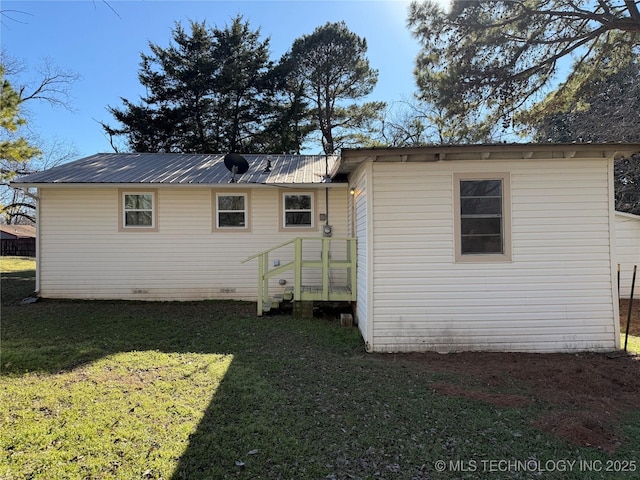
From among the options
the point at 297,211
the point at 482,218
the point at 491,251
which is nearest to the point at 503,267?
the point at 491,251

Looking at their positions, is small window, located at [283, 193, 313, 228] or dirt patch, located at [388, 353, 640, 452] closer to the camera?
dirt patch, located at [388, 353, 640, 452]

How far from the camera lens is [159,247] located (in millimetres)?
8812

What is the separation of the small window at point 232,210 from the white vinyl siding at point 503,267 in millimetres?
4542

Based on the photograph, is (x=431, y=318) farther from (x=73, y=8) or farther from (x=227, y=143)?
(x=227, y=143)

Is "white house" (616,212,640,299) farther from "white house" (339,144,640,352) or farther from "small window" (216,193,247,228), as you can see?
"small window" (216,193,247,228)

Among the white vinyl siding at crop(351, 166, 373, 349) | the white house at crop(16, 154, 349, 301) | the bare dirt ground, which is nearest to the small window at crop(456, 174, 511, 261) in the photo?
the white vinyl siding at crop(351, 166, 373, 349)

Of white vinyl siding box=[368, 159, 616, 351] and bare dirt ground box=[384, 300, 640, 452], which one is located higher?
white vinyl siding box=[368, 159, 616, 351]

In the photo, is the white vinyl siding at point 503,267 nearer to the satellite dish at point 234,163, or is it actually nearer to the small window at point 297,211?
the small window at point 297,211

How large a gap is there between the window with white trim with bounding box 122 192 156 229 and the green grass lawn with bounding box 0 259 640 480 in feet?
12.4

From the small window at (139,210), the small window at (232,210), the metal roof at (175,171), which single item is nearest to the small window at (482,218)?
the metal roof at (175,171)

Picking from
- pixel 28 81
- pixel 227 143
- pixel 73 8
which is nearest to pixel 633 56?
pixel 73 8

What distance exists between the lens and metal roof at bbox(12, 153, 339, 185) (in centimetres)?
855

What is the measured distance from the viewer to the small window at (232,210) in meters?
8.92

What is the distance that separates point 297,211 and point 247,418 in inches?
244
